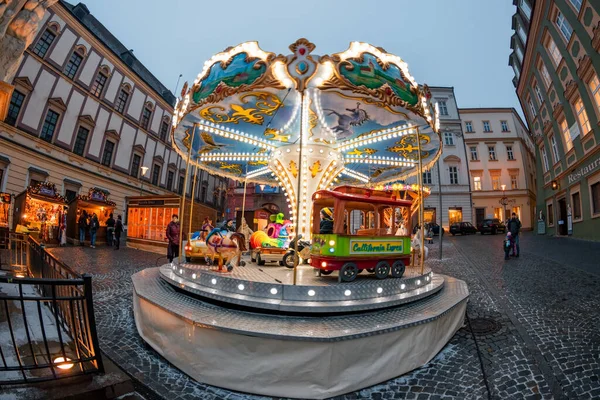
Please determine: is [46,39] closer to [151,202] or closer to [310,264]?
[151,202]

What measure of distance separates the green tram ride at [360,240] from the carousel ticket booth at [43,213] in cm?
1524

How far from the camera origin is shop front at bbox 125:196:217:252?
16.2m

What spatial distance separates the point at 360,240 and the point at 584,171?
17.0m

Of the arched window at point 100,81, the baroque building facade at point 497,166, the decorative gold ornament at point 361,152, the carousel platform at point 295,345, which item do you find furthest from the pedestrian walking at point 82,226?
the baroque building facade at point 497,166

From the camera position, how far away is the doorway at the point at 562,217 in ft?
61.5

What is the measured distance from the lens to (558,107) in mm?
17938

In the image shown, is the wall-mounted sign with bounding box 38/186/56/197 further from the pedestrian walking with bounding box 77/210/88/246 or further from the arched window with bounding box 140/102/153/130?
the arched window with bounding box 140/102/153/130

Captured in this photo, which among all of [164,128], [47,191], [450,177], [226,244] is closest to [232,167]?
[226,244]

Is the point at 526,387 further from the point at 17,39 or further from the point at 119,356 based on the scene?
the point at 17,39

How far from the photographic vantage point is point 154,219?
55.6 feet

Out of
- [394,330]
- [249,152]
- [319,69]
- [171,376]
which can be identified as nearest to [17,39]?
[249,152]

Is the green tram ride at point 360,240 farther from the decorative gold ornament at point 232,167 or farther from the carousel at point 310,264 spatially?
the decorative gold ornament at point 232,167

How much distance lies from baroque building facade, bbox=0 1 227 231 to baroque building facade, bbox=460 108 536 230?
32394mm

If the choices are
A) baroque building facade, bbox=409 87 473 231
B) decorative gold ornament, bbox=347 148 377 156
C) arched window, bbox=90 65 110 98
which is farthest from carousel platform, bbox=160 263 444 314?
baroque building facade, bbox=409 87 473 231
